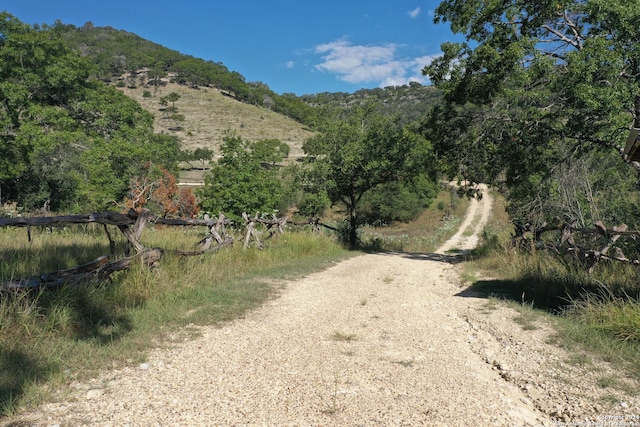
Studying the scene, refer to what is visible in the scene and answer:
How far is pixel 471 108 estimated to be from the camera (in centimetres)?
1483

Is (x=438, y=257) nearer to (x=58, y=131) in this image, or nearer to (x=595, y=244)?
(x=595, y=244)

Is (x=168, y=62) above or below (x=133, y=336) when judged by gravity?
above

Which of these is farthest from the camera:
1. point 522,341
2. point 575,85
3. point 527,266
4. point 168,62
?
point 168,62

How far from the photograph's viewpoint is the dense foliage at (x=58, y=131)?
20.5 meters

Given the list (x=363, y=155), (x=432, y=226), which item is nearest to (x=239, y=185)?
(x=363, y=155)

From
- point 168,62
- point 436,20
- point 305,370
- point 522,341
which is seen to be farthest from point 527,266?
point 168,62

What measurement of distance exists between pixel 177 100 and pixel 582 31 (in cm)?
10107

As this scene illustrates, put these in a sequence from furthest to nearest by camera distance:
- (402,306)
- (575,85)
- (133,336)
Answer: (575,85) < (402,306) < (133,336)

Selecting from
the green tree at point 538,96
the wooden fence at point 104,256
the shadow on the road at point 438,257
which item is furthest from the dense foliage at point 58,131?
the green tree at point 538,96

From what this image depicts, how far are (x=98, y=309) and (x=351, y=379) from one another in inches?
132

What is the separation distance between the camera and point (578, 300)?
5734 millimetres

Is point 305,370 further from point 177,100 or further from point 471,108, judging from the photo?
point 177,100

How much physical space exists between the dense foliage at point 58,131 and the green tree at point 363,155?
35.5 ft

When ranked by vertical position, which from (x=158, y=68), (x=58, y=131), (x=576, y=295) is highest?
(x=158, y=68)
